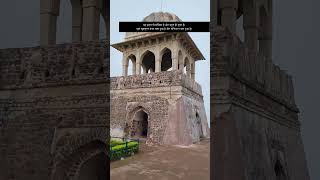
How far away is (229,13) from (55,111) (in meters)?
5.44

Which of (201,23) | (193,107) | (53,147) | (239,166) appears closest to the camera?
(201,23)

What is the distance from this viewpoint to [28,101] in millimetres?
9211

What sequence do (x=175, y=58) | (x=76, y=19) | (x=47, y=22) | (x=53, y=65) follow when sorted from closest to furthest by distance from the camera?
(x=53, y=65)
(x=47, y=22)
(x=175, y=58)
(x=76, y=19)

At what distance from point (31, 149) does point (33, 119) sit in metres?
0.80

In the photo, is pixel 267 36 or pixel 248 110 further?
pixel 267 36

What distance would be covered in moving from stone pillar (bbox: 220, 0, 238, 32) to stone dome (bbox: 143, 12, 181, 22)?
304 centimetres

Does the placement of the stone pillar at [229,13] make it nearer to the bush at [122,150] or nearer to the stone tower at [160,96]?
the stone tower at [160,96]

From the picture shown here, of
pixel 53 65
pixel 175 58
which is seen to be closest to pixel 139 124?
pixel 175 58

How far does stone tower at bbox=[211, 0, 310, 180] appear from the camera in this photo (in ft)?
23.8

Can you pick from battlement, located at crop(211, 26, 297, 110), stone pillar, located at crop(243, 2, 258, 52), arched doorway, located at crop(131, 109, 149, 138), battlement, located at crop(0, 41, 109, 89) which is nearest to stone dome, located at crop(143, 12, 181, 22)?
battlement, located at crop(211, 26, 297, 110)

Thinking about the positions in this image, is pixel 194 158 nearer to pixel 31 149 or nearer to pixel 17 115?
pixel 31 149

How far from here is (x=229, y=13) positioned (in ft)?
30.6

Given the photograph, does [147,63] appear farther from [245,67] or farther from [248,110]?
[248,110]

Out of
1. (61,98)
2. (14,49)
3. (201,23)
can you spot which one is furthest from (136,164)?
(14,49)
